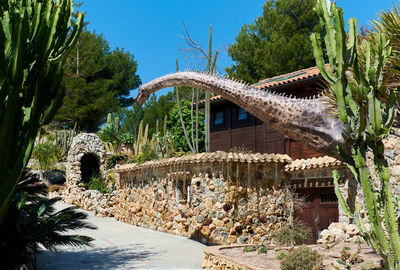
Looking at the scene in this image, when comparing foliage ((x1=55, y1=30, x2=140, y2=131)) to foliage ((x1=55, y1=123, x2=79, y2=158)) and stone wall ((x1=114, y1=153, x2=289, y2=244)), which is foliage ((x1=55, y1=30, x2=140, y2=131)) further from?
stone wall ((x1=114, y1=153, x2=289, y2=244))

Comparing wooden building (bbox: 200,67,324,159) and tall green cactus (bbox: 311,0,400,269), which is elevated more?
wooden building (bbox: 200,67,324,159)

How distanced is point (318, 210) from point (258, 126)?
543cm

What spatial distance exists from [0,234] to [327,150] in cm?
630

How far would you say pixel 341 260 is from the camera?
7172 millimetres

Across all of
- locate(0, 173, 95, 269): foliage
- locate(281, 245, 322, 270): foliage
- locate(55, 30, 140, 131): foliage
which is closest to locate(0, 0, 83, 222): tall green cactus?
locate(0, 173, 95, 269): foliage

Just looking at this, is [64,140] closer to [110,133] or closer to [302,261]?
[110,133]

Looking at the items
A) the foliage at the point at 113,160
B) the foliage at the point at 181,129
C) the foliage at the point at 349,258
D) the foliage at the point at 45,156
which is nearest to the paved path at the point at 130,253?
the foliage at the point at 349,258

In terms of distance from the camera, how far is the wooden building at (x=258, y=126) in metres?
14.7

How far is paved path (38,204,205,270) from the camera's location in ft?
31.1

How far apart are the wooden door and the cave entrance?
14.8 metres

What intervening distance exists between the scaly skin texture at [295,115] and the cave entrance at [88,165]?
17.5 m

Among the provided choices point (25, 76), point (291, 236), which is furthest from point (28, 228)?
point (291, 236)

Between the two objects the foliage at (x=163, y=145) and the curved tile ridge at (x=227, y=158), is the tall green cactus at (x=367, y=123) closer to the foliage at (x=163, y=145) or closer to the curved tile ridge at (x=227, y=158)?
the curved tile ridge at (x=227, y=158)

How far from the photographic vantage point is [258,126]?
16.9 m
